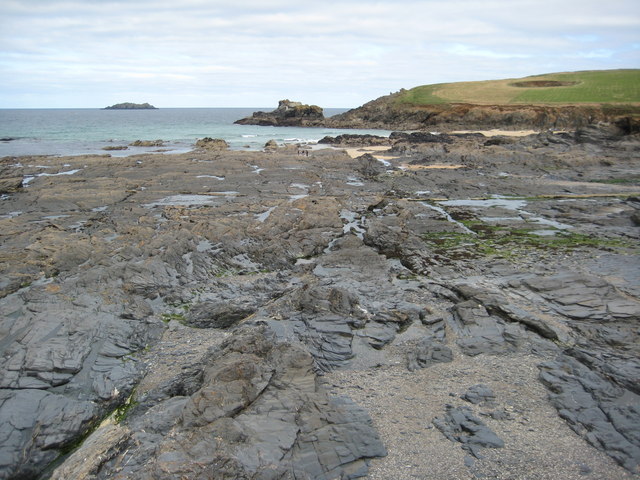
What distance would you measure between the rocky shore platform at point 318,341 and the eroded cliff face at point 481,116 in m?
50.6

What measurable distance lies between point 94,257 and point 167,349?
7.77m

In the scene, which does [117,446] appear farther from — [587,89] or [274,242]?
[587,89]

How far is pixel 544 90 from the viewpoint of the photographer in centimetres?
8412

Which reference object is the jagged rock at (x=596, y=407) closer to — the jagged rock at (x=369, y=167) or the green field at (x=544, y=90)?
the jagged rock at (x=369, y=167)

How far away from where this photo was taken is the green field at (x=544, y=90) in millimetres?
72875

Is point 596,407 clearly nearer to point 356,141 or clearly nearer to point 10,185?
point 10,185

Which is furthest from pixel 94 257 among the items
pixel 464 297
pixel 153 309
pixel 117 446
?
pixel 464 297

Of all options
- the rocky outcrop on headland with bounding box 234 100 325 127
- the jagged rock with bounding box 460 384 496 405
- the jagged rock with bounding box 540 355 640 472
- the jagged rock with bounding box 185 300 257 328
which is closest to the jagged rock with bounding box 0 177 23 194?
the jagged rock with bounding box 185 300 257 328

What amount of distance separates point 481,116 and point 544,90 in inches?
666

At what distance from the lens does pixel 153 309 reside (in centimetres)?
1381

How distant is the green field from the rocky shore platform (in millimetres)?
60494

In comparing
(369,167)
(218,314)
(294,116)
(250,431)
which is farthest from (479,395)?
(294,116)

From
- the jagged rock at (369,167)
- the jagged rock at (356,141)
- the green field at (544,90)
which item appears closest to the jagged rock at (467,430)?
the jagged rock at (369,167)

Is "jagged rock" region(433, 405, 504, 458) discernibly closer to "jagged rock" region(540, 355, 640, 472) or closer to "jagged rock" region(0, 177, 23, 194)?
"jagged rock" region(540, 355, 640, 472)
